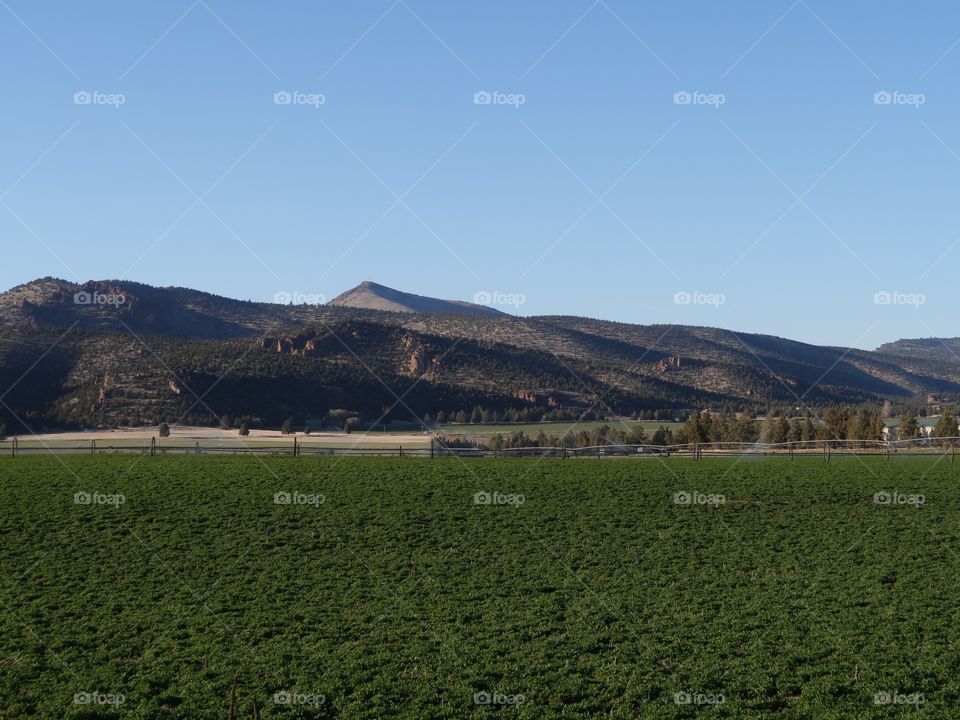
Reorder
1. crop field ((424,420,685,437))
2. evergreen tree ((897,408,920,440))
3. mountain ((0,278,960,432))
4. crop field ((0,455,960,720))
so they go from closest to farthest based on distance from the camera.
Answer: crop field ((0,455,960,720)), evergreen tree ((897,408,920,440)), mountain ((0,278,960,432)), crop field ((424,420,685,437))

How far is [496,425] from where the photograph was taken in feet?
479

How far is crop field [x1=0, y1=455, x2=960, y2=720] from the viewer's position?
15375mm

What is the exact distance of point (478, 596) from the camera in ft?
68.8

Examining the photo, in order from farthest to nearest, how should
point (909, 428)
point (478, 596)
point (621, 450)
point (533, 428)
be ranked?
point (533, 428) → point (909, 428) → point (621, 450) → point (478, 596)

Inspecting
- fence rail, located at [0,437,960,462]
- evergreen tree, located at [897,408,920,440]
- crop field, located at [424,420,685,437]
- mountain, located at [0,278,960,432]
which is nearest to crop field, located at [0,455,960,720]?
fence rail, located at [0,437,960,462]

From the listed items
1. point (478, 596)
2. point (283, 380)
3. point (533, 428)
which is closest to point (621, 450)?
point (478, 596)

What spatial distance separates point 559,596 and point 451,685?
5.56 meters

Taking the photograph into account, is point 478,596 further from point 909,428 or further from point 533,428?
point 533,428

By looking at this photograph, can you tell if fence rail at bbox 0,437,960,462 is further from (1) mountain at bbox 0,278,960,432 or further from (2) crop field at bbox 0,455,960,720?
(1) mountain at bbox 0,278,960,432

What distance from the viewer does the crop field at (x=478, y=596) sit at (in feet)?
50.4

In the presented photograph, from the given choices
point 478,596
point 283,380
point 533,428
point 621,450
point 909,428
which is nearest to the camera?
point 478,596

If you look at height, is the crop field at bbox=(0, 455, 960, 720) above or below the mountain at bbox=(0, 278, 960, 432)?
below

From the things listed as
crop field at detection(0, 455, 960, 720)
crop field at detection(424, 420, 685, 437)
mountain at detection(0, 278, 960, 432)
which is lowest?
crop field at detection(0, 455, 960, 720)

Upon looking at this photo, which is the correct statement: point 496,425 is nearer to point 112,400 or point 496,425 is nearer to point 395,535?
point 112,400
